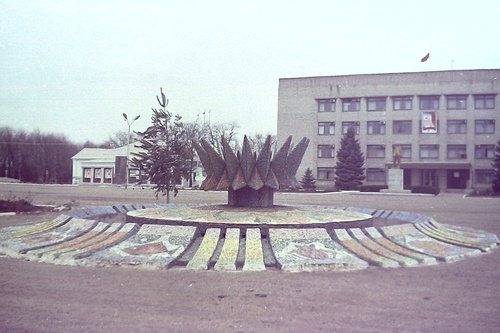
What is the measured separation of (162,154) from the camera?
15.4 m

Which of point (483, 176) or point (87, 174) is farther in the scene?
point (87, 174)

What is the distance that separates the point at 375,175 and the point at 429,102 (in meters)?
9.22

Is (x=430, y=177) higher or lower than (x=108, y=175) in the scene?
higher

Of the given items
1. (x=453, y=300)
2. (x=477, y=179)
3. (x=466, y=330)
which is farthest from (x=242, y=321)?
(x=477, y=179)

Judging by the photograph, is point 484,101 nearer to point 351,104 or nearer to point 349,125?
point 351,104

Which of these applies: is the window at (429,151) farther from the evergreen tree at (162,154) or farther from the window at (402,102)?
the evergreen tree at (162,154)

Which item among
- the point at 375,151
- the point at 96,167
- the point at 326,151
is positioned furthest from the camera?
the point at 96,167

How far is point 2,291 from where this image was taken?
540 centimetres

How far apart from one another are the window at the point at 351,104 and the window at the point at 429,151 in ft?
26.1

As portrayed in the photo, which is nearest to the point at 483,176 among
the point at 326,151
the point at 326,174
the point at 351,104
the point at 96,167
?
the point at 351,104

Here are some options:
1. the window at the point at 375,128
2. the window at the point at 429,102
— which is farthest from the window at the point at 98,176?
the window at the point at 429,102

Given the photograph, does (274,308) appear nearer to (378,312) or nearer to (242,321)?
(242,321)

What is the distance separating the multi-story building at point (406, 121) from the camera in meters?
47.7

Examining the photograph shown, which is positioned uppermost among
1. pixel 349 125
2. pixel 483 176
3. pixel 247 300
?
pixel 349 125
